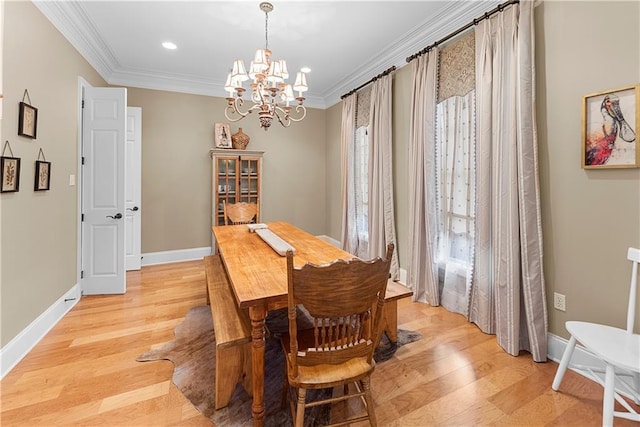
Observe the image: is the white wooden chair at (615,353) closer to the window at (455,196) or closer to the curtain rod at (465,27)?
the window at (455,196)

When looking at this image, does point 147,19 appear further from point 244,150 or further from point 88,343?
point 88,343

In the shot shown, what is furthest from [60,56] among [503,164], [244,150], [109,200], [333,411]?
[503,164]

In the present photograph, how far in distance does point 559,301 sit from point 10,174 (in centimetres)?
399

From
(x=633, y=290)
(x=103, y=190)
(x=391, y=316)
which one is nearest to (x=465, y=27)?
(x=633, y=290)

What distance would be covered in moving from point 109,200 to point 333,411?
327cm

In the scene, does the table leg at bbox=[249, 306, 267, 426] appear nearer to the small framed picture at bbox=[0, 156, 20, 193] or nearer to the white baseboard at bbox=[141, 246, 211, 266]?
the small framed picture at bbox=[0, 156, 20, 193]

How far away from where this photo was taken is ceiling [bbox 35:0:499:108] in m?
2.76

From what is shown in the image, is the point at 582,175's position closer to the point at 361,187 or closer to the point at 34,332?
the point at 361,187

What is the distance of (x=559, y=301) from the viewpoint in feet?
7.07

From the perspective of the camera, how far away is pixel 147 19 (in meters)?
3.01

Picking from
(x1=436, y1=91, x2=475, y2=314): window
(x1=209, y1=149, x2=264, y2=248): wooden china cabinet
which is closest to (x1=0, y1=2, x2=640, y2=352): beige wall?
(x1=436, y1=91, x2=475, y2=314): window

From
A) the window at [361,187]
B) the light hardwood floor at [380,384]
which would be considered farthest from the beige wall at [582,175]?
the window at [361,187]

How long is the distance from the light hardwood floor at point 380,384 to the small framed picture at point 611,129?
56.2 inches

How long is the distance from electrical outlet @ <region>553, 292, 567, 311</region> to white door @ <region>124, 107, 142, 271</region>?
16.0ft
